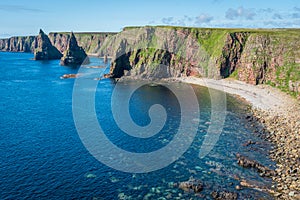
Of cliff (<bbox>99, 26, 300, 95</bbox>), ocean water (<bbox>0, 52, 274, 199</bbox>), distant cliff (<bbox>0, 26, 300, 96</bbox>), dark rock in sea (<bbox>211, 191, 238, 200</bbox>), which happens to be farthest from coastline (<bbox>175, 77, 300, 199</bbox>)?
dark rock in sea (<bbox>211, 191, 238, 200</bbox>)

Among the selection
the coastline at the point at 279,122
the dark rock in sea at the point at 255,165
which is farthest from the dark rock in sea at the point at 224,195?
the dark rock in sea at the point at 255,165

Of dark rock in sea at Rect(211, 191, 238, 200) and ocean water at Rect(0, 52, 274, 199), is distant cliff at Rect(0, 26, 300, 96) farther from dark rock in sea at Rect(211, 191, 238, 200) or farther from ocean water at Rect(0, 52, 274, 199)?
dark rock in sea at Rect(211, 191, 238, 200)

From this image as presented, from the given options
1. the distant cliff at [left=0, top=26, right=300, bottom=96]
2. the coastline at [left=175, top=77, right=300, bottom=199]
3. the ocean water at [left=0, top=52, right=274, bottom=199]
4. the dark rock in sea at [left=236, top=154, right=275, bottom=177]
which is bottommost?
the ocean water at [left=0, top=52, right=274, bottom=199]

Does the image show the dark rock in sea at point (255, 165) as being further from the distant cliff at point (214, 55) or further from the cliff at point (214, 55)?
the cliff at point (214, 55)

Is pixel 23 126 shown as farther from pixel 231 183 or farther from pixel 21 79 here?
pixel 21 79

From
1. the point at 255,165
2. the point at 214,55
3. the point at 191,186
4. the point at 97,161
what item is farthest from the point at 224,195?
the point at 214,55

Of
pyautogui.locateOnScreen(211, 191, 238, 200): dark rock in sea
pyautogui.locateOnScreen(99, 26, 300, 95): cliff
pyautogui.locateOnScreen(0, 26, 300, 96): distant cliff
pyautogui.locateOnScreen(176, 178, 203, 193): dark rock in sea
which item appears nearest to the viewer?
pyautogui.locateOnScreen(211, 191, 238, 200): dark rock in sea

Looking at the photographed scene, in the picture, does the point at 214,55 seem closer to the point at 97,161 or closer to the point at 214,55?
the point at 214,55
